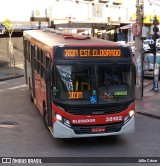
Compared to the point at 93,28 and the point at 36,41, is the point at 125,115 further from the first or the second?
the point at 93,28

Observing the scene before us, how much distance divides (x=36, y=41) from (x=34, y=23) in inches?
850

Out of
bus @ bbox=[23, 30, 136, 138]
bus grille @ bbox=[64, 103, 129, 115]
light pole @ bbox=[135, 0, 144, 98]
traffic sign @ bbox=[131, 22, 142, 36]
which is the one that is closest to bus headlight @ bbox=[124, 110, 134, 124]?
bus @ bbox=[23, 30, 136, 138]

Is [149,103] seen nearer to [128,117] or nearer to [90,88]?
[128,117]

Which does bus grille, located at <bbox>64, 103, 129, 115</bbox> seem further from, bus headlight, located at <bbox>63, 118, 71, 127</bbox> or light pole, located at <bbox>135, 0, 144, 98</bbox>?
light pole, located at <bbox>135, 0, 144, 98</bbox>

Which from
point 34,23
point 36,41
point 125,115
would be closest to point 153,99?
point 36,41

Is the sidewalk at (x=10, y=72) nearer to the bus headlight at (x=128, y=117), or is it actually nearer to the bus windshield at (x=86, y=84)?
the bus windshield at (x=86, y=84)

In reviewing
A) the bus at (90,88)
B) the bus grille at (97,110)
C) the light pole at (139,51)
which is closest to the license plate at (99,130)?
the bus at (90,88)

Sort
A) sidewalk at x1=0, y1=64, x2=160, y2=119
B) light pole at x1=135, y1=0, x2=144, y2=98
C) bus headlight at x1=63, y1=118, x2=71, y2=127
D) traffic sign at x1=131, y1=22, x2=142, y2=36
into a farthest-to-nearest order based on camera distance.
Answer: light pole at x1=135, y1=0, x2=144, y2=98, traffic sign at x1=131, y1=22, x2=142, y2=36, sidewalk at x1=0, y1=64, x2=160, y2=119, bus headlight at x1=63, y1=118, x2=71, y2=127

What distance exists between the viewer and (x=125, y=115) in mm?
10531

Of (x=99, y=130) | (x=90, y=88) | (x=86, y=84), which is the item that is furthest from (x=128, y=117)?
(x=86, y=84)

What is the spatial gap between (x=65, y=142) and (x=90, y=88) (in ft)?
6.25

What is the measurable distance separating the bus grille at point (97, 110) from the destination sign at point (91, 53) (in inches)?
53.9

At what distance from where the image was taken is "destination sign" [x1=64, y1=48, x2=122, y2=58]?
10.3m

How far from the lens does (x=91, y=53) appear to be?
10.3 metres
